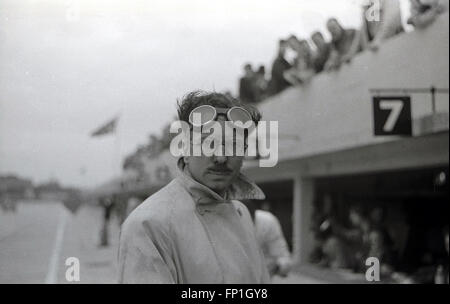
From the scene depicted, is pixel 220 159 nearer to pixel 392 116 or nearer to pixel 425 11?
pixel 392 116

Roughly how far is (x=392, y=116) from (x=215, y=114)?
4022 mm

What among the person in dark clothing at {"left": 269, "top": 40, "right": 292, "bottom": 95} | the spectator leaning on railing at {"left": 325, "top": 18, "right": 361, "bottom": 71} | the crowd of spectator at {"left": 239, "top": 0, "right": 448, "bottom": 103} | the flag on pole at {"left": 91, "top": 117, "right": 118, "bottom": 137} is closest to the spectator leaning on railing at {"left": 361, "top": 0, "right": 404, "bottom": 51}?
the crowd of spectator at {"left": 239, "top": 0, "right": 448, "bottom": 103}

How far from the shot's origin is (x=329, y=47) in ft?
23.8

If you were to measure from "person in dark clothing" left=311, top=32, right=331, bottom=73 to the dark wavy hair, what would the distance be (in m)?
5.18

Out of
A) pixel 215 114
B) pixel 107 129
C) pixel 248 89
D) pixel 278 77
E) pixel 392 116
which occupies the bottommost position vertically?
pixel 215 114

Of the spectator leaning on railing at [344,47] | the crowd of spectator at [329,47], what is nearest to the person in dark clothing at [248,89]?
the crowd of spectator at [329,47]

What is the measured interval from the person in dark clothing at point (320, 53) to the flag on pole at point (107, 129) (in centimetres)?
346

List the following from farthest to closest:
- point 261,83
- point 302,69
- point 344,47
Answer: point 261,83, point 302,69, point 344,47

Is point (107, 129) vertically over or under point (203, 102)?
over

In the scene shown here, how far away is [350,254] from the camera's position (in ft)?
26.5

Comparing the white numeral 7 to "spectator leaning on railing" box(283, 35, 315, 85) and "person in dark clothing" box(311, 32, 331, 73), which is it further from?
"spectator leaning on railing" box(283, 35, 315, 85)

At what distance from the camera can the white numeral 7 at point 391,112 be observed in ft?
16.7

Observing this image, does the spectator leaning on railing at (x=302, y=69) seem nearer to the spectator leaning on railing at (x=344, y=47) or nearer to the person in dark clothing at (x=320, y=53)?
the person in dark clothing at (x=320, y=53)

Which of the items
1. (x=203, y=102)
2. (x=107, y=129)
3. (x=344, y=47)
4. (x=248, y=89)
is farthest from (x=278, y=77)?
(x=203, y=102)
